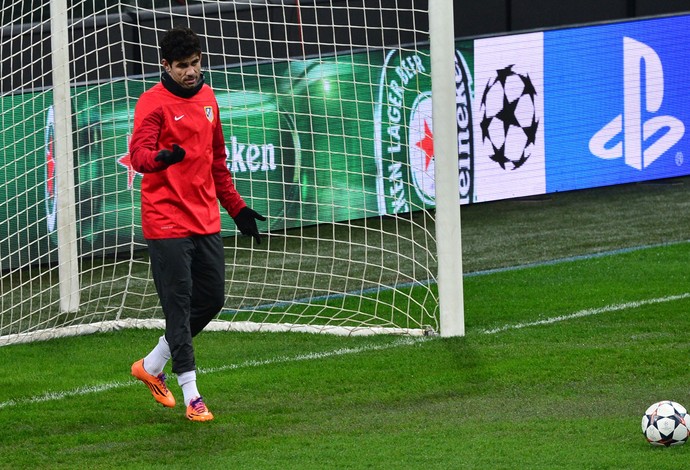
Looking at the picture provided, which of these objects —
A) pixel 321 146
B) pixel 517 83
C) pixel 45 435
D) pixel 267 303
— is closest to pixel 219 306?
pixel 45 435

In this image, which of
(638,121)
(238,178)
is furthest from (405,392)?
(638,121)

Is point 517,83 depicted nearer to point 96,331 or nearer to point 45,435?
point 96,331

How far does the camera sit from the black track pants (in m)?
6.70

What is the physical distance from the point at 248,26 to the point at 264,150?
6.68ft

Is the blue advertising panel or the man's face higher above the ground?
the man's face

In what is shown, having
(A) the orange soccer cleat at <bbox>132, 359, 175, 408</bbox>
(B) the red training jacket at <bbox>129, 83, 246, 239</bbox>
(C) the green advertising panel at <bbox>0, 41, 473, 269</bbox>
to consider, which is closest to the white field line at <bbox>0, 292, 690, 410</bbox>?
(A) the orange soccer cleat at <bbox>132, 359, 175, 408</bbox>

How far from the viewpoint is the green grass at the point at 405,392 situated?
20.0ft

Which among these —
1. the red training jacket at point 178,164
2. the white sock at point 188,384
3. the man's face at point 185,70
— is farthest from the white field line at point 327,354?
the man's face at point 185,70

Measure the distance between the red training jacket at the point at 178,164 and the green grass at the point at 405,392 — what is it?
3.25 feet

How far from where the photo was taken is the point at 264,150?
11773 millimetres

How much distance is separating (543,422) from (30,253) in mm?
5490

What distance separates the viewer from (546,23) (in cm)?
1738

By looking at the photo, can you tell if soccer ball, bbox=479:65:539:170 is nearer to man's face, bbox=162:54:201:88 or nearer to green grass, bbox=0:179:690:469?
green grass, bbox=0:179:690:469

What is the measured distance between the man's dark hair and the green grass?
1779 millimetres
